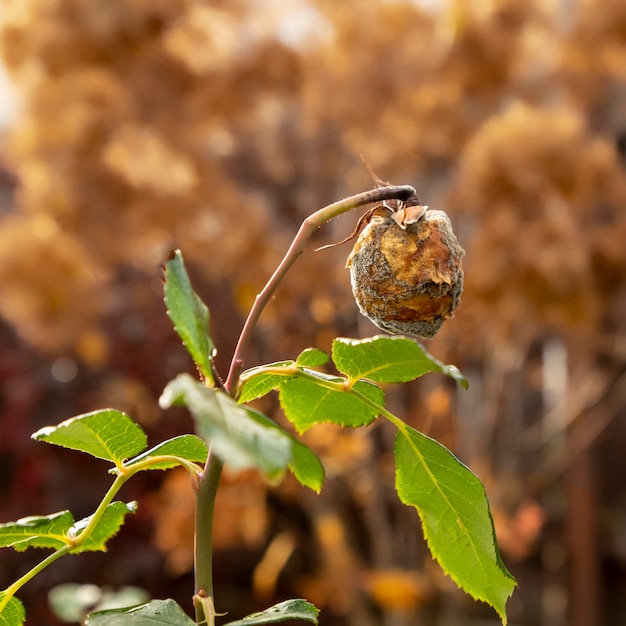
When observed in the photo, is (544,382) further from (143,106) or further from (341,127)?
(143,106)

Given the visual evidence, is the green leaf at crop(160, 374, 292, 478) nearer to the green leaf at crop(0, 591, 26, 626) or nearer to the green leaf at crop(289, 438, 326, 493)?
the green leaf at crop(289, 438, 326, 493)

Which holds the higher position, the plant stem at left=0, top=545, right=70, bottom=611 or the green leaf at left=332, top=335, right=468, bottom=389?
the green leaf at left=332, top=335, right=468, bottom=389

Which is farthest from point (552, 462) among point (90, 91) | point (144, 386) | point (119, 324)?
point (90, 91)

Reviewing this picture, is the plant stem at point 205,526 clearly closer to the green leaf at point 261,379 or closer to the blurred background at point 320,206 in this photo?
the green leaf at point 261,379

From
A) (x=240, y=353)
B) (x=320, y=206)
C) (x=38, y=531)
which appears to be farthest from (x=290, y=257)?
(x=320, y=206)

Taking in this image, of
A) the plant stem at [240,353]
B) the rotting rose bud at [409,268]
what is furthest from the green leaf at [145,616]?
the rotting rose bud at [409,268]

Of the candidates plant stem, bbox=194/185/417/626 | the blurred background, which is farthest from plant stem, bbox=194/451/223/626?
the blurred background
